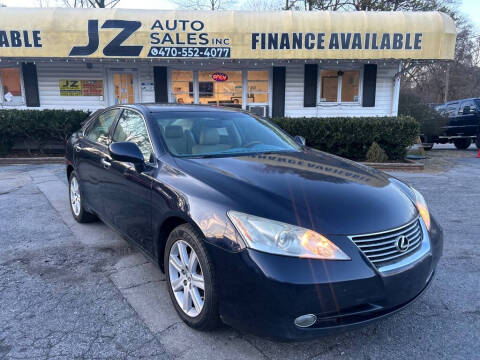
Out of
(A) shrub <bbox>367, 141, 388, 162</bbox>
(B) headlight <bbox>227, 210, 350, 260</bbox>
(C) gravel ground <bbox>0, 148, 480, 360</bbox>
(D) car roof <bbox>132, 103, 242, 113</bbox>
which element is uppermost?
(D) car roof <bbox>132, 103, 242, 113</bbox>

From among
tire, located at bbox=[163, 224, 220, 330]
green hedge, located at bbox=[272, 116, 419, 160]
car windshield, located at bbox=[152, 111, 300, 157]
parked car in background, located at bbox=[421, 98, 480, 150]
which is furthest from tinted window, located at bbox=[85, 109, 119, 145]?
parked car in background, located at bbox=[421, 98, 480, 150]

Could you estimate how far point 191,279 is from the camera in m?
2.48

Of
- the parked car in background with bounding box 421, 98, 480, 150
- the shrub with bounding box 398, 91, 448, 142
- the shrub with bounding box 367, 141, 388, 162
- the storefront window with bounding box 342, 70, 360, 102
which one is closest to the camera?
the shrub with bounding box 367, 141, 388, 162

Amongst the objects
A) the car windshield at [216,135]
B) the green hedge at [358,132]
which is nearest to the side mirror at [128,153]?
the car windshield at [216,135]

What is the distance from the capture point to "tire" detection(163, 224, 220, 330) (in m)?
2.28

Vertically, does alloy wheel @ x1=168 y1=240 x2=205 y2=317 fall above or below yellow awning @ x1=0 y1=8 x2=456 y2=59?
below

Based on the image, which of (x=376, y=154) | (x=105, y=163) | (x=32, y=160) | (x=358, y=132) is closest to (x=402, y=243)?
(x=105, y=163)

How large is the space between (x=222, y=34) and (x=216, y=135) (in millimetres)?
8579

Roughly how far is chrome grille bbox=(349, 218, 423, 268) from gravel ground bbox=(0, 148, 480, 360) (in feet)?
2.15

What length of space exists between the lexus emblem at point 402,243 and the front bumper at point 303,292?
127 mm

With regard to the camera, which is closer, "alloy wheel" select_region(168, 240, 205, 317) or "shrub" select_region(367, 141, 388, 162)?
"alloy wheel" select_region(168, 240, 205, 317)

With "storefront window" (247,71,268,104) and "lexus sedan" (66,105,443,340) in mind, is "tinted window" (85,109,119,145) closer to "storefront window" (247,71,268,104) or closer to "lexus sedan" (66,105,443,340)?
"lexus sedan" (66,105,443,340)

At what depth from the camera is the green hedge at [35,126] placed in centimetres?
984

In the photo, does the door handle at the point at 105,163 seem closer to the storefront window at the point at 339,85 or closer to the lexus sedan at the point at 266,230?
the lexus sedan at the point at 266,230
